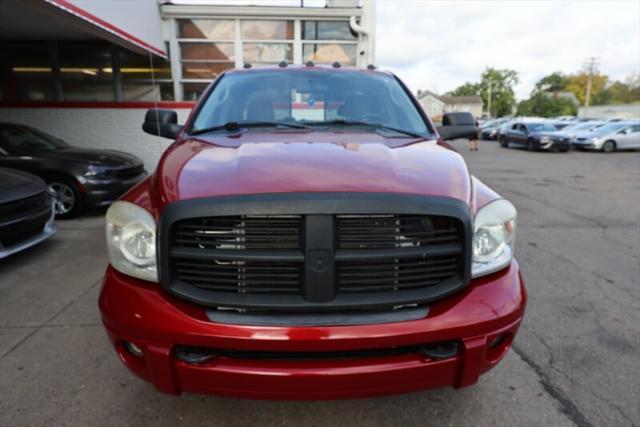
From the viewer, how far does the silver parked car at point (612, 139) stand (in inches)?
812

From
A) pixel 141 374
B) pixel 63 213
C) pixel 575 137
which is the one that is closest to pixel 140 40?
pixel 63 213

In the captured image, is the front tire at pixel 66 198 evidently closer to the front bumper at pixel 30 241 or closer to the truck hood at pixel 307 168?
the front bumper at pixel 30 241

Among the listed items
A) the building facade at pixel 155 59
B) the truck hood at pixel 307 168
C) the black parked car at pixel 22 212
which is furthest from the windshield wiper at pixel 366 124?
the building facade at pixel 155 59

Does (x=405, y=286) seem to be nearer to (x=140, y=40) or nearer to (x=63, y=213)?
(x=63, y=213)

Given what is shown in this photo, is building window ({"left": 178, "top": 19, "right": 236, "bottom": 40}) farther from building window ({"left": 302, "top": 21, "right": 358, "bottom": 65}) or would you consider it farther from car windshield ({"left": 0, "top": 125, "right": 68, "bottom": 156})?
car windshield ({"left": 0, "top": 125, "right": 68, "bottom": 156})

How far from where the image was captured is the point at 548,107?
72.4m

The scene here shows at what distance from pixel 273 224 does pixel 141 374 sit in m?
0.88

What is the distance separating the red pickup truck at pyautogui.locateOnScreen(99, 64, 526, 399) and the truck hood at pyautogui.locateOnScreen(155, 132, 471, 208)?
0.03ft

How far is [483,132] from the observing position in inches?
1280

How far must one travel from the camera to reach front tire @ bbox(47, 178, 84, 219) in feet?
20.3

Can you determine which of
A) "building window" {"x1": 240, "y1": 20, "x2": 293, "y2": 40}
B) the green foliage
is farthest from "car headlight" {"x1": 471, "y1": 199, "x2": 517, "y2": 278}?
the green foliage

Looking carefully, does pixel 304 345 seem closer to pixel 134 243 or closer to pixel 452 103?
pixel 134 243

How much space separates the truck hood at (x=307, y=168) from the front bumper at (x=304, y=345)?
17.7 inches

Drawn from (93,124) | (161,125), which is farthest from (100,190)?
(93,124)
